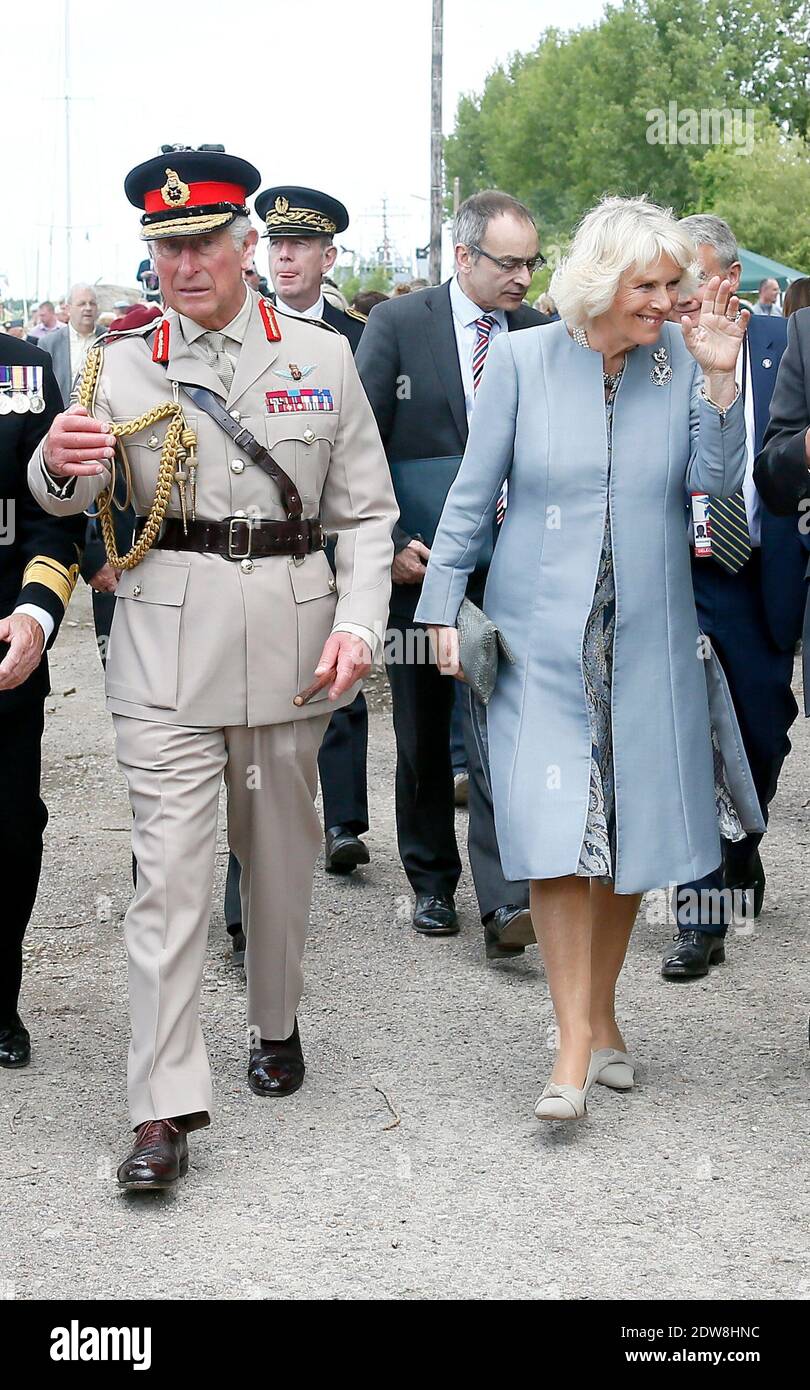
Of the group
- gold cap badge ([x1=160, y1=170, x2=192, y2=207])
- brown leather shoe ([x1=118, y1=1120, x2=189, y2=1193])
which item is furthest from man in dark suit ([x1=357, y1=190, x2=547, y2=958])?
brown leather shoe ([x1=118, y1=1120, x2=189, y2=1193])

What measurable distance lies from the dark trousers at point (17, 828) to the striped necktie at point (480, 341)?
197 centimetres

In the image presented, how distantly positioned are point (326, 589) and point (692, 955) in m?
1.81

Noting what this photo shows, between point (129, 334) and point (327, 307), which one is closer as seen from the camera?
point (129, 334)

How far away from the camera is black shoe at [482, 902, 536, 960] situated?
5637mm

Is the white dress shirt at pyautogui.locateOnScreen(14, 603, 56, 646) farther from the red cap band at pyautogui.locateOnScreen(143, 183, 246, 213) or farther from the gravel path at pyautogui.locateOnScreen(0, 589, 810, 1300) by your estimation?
the gravel path at pyautogui.locateOnScreen(0, 589, 810, 1300)

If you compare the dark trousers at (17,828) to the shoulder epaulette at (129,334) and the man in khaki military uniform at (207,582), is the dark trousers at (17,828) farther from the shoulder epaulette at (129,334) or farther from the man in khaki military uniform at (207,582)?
the shoulder epaulette at (129,334)

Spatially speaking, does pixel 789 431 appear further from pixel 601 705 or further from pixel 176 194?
pixel 176 194

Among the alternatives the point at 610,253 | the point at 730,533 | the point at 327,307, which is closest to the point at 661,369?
the point at 610,253

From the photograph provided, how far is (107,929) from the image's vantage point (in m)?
6.16

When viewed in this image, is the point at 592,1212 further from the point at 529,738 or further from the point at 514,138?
the point at 514,138

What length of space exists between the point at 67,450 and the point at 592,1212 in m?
1.90

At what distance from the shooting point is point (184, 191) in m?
4.13

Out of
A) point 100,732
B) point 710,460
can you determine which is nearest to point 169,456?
point 710,460

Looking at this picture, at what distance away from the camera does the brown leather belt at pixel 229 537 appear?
4.23 metres
